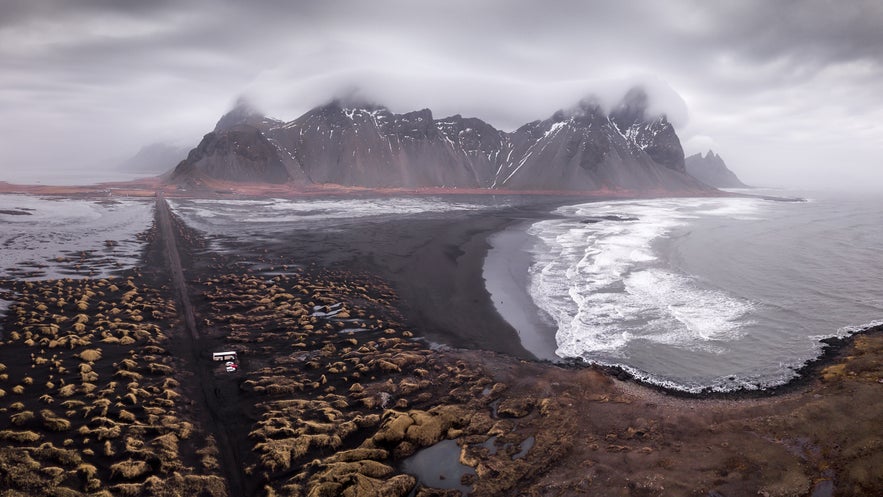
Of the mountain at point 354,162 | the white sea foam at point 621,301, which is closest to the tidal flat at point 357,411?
the white sea foam at point 621,301

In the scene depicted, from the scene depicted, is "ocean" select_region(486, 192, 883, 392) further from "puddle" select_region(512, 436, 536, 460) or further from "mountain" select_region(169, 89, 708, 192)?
"mountain" select_region(169, 89, 708, 192)

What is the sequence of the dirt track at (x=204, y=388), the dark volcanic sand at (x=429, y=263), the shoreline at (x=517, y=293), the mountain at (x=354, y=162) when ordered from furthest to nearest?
the mountain at (x=354, y=162) < the dark volcanic sand at (x=429, y=263) < the shoreline at (x=517, y=293) < the dirt track at (x=204, y=388)

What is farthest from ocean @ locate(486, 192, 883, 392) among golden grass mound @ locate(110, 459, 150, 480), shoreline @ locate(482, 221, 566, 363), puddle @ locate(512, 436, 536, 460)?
golden grass mound @ locate(110, 459, 150, 480)

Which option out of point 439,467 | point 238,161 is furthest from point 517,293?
point 238,161

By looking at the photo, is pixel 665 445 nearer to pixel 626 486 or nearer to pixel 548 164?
pixel 626 486

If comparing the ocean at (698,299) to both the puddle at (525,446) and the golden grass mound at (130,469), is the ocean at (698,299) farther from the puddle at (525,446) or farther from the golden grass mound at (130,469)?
the golden grass mound at (130,469)

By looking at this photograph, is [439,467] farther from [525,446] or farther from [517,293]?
[517,293]

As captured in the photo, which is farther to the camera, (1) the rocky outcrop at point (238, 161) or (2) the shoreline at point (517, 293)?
(1) the rocky outcrop at point (238, 161)
